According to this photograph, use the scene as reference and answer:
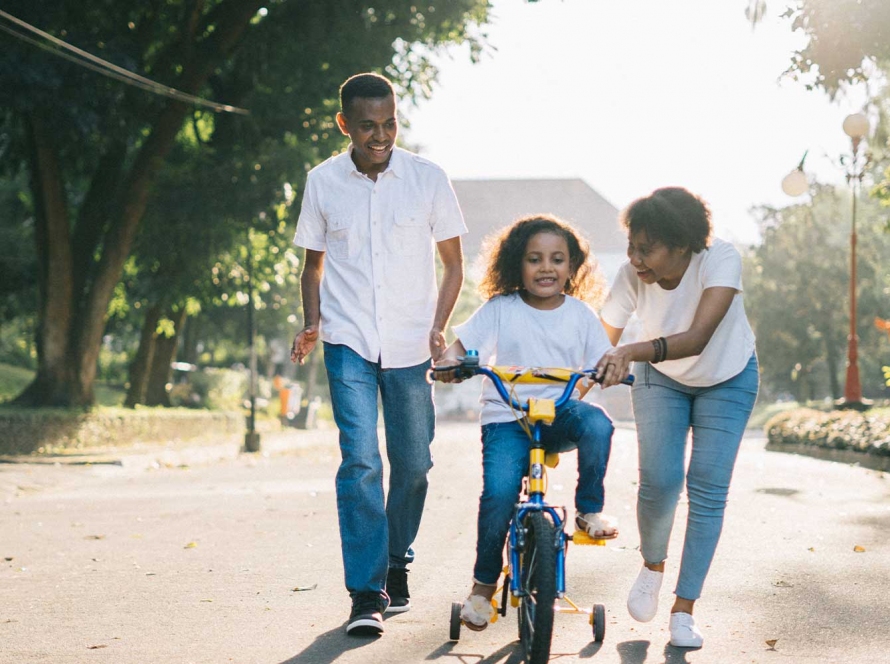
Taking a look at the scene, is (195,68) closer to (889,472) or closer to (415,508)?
(889,472)

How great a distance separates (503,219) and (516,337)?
88358 mm

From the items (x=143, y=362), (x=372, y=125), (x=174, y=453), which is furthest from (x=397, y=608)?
(x=143, y=362)

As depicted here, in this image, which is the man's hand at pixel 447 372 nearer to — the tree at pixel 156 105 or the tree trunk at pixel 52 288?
the tree at pixel 156 105

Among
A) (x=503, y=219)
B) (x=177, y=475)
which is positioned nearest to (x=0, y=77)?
(x=177, y=475)

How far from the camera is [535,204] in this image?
92500mm

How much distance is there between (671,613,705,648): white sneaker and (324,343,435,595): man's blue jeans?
1.16 metres

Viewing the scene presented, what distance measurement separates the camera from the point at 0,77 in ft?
51.7

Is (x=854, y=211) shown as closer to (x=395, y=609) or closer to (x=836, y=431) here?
(x=836, y=431)

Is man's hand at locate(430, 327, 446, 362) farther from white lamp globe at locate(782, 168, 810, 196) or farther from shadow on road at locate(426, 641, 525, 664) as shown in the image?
white lamp globe at locate(782, 168, 810, 196)

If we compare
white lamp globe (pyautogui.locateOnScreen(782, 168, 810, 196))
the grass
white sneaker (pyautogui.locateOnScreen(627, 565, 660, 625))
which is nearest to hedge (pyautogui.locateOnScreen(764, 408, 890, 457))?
white lamp globe (pyautogui.locateOnScreen(782, 168, 810, 196))

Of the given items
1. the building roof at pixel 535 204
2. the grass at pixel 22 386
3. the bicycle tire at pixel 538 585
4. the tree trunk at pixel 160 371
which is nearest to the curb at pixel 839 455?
the bicycle tire at pixel 538 585

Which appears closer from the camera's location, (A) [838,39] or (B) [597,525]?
(B) [597,525]

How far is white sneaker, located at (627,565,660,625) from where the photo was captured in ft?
16.5

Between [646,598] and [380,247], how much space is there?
5.82ft
